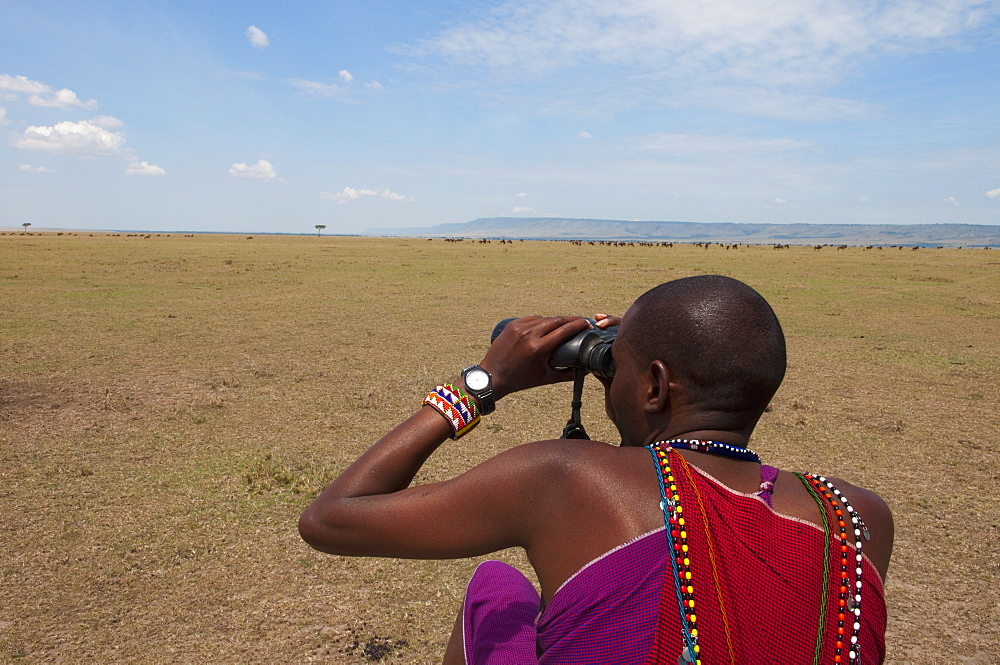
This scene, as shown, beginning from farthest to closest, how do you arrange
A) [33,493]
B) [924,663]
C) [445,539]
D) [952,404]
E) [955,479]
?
[952,404]
[955,479]
[33,493]
[924,663]
[445,539]

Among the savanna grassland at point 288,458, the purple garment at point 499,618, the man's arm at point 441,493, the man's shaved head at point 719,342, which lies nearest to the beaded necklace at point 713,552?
the man's shaved head at point 719,342

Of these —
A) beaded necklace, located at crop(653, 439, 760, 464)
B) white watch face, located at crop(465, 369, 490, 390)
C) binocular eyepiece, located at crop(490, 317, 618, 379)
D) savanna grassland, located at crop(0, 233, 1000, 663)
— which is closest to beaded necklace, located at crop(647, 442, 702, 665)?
beaded necklace, located at crop(653, 439, 760, 464)

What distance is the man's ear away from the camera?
61.9 inches

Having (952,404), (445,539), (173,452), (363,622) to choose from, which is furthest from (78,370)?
(952,404)

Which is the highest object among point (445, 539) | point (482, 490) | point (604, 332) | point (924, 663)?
point (604, 332)

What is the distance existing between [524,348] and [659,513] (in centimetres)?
54

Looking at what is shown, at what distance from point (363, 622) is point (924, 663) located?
279 cm

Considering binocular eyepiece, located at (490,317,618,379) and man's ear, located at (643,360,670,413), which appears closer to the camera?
man's ear, located at (643,360,670,413)

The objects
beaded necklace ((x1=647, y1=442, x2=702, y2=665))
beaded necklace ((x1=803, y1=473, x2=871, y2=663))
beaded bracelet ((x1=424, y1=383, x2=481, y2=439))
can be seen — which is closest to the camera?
beaded necklace ((x1=647, y1=442, x2=702, y2=665))

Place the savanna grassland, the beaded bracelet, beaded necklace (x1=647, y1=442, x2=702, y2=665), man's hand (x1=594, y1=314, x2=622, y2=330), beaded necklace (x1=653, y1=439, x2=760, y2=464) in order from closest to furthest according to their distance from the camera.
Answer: beaded necklace (x1=647, y1=442, x2=702, y2=665), beaded necklace (x1=653, y1=439, x2=760, y2=464), the beaded bracelet, man's hand (x1=594, y1=314, x2=622, y2=330), the savanna grassland

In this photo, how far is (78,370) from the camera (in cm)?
874

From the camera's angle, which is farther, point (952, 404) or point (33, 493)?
point (952, 404)

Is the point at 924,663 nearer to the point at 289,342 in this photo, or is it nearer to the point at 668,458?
the point at 668,458

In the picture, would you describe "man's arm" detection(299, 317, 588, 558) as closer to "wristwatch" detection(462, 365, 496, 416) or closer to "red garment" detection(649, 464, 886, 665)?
"wristwatch" detection(462, 365, 496, 416)
